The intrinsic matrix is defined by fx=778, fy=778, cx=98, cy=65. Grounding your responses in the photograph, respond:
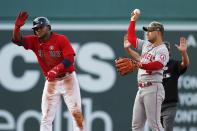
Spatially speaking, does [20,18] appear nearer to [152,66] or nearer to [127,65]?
[127,65]

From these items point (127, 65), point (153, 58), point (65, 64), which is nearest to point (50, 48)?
point (65, 64)

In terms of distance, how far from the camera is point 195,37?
10.1 m

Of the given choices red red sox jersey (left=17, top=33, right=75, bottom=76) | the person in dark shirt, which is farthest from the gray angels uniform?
red red sox jersey (left=17, top=33, right=75, bottom=76)

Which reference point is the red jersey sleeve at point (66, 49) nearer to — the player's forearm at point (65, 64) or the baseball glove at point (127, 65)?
the player's forearm at point (65, 64)

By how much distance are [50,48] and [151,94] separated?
1.28 meters

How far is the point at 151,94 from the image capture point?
8.06 meters

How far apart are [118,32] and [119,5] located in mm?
362

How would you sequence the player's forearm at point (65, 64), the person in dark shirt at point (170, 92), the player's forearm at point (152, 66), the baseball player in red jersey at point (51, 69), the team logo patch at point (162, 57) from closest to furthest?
1. the player's forearm at point (152, 66)
2. the team logo patch at point (162, 57)
3. the player's forearm at point (65, 64)
4. the baseball player in red jersey at point (51, 69)
5. the person in dark shirt at point (170, 92)

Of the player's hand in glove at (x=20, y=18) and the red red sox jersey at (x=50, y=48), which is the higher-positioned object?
the player's hand in glove at (x=20, y=18)

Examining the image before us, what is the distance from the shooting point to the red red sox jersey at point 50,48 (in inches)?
337

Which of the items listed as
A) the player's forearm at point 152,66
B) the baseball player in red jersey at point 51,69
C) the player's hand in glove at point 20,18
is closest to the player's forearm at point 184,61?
the player's forearm at point 152,66

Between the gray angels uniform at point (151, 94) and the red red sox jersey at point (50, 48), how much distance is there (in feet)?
3.08

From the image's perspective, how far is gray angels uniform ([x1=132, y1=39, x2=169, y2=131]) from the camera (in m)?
8.06

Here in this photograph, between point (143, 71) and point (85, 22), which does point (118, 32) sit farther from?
point (143, 71)
